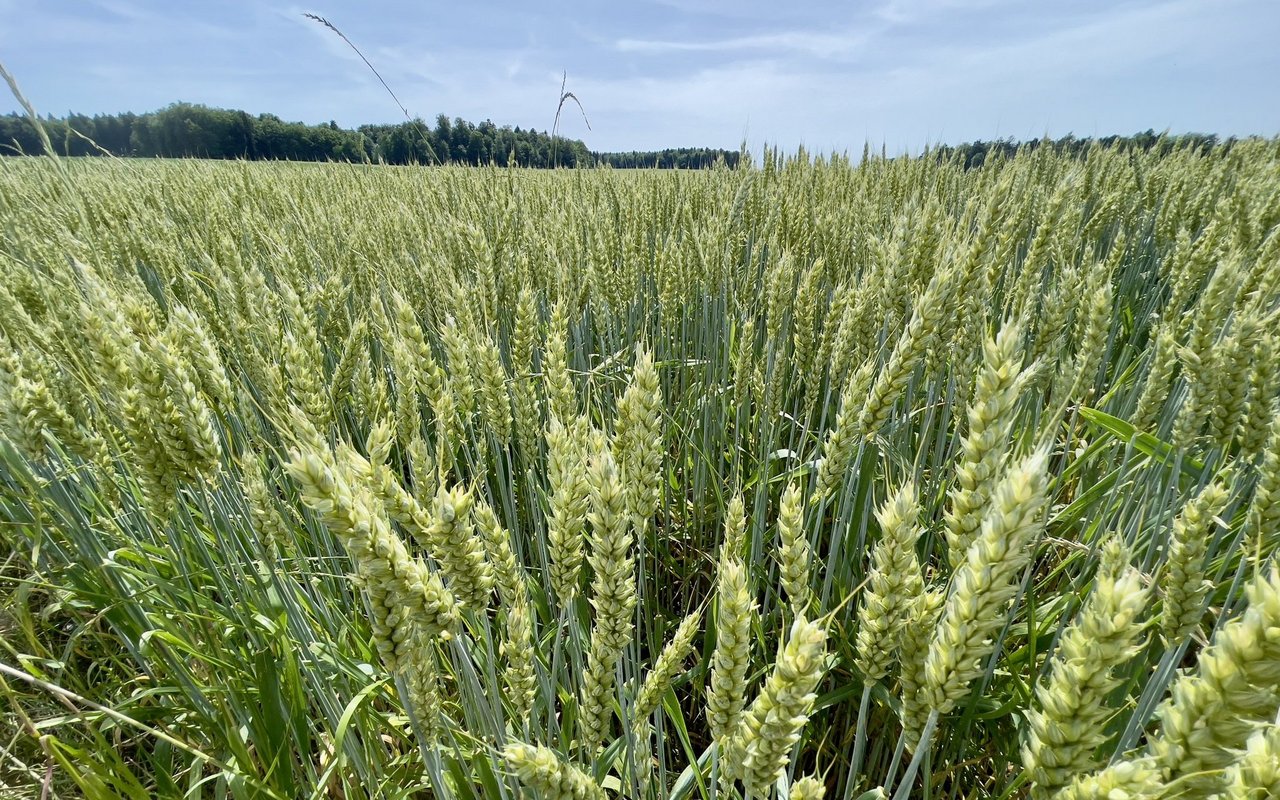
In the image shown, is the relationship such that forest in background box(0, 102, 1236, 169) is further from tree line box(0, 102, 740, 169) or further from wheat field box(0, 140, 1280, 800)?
wheat field box(0, 140, 1280, 800)

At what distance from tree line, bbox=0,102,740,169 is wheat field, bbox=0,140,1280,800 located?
151 cm

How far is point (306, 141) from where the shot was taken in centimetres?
2781

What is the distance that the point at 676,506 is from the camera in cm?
260

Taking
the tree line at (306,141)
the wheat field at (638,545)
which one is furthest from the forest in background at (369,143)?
the wheat field at (638,545)

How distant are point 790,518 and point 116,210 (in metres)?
5.50

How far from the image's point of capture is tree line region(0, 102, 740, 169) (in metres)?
5.30

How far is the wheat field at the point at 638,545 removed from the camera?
29.4 inches

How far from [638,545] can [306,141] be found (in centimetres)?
3376

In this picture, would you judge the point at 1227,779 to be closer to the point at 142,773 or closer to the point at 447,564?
the point at 447,564

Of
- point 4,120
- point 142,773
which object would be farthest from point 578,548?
point 4,120

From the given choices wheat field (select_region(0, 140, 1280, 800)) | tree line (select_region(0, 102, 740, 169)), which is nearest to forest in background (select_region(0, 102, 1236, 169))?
tree line (select_region(0, 102, 740, 169))

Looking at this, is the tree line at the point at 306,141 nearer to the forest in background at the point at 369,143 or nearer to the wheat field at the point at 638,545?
the forest in background at the point at 369,143

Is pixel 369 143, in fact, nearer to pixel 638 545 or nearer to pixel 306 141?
pixel 638 545

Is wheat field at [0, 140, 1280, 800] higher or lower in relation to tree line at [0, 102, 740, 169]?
lower
